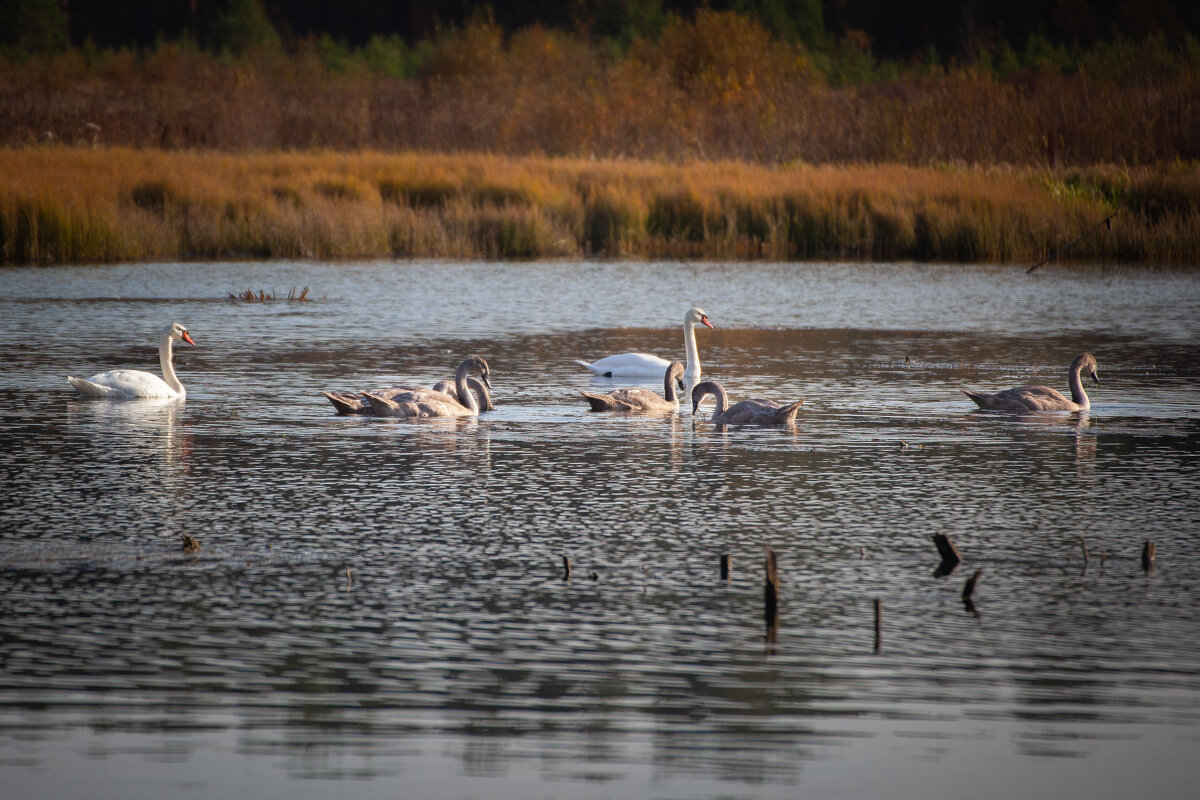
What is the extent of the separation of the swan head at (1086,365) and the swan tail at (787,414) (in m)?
2.53

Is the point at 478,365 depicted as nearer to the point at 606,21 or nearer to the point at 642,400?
the point at 642,400

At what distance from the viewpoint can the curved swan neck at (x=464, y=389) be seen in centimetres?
1283

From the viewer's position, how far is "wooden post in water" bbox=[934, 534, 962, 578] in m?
7.67

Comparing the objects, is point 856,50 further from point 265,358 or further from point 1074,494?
point 1074,494

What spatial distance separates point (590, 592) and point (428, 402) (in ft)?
18.6

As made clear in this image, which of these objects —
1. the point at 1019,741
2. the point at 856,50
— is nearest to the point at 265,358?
the point at 1019,741

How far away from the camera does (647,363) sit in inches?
584

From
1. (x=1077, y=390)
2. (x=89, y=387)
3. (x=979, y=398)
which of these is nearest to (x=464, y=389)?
(x=89, y=387)

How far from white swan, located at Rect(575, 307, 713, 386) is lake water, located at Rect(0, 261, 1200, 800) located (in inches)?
15.2


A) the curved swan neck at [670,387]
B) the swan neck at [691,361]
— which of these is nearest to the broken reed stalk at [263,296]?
the swan neck at [691,361]

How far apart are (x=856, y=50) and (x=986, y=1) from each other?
427 inches

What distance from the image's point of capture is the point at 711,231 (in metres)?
28.5

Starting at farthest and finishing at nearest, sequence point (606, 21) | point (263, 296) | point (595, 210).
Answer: point (606, 21)
point (595, 210)
point (263, 296)

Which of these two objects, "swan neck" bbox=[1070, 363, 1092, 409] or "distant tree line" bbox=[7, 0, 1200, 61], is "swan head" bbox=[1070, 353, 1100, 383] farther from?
"distant tree line" bbox=[7, 0, 1200, 61]
